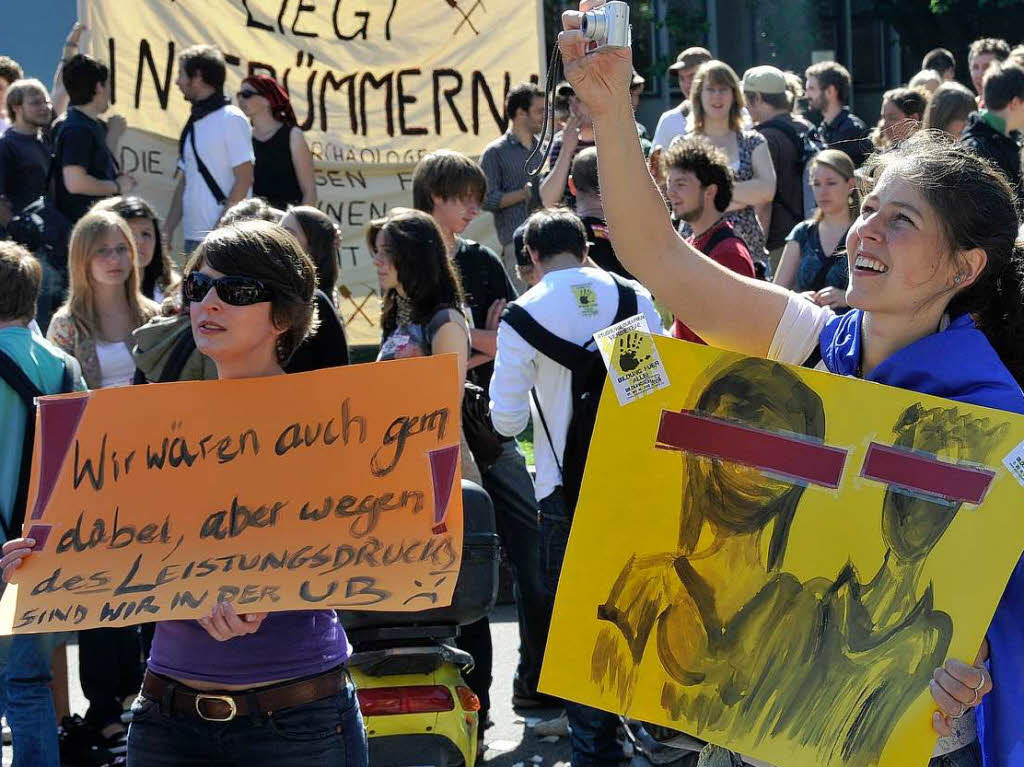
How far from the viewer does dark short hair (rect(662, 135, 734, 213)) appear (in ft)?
17.9

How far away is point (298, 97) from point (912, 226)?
7388mm

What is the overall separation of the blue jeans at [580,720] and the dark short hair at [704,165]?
1.57m

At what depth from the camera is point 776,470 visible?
2.41 metres

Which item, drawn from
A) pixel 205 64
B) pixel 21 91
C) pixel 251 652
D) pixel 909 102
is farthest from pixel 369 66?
pixel 251 652

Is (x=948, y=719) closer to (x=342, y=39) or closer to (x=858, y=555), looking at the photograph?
(x=858, y=555)

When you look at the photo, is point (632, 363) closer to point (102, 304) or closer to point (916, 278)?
point (916, 278)

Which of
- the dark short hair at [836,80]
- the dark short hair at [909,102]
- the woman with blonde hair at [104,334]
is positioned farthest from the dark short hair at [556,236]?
the dark short hair at [836,80]

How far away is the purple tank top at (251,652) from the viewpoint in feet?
9.12

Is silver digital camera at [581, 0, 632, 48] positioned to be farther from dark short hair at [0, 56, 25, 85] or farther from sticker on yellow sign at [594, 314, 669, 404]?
dark short hair at [0, 56, 25, 85]

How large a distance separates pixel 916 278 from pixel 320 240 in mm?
3198

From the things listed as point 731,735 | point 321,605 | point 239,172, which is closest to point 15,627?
point 321,605

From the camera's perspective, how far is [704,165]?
17.9ft

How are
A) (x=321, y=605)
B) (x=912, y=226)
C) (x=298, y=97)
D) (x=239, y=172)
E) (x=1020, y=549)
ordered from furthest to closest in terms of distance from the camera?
1. (x=298, y=97)
2. (x=239, y=172)
3. (x=321, y=605)
4. (x=912, y=226)
5. (x=1020, y=549)

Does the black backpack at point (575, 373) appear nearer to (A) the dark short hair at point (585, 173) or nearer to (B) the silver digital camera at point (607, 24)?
(A) the dark short hair at point (585, 173)
